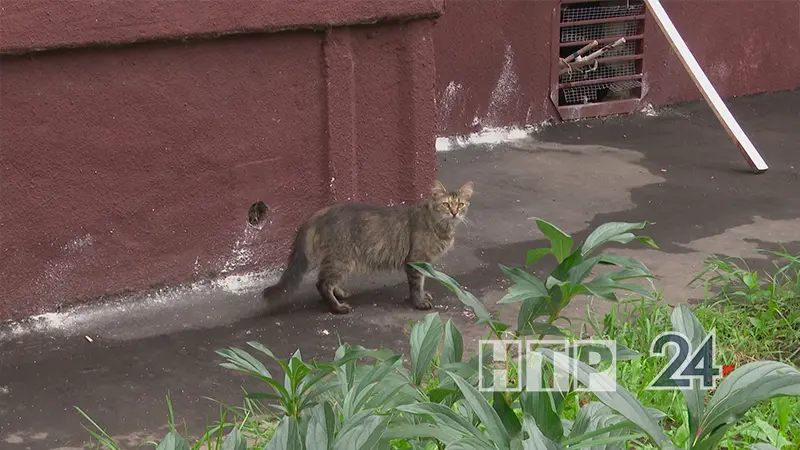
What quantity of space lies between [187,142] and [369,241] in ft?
3.16

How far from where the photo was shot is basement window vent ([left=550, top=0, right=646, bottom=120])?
827 cm

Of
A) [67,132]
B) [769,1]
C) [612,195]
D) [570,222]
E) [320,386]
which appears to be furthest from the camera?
[769,1]

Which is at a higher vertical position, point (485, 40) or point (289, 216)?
point (485, 40)

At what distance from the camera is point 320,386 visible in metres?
2.25

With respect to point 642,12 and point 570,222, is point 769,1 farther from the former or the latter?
point 570,222

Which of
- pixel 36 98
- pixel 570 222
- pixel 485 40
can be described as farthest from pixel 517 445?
pixel 485 40

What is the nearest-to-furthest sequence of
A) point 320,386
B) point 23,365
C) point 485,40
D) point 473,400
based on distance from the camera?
1. point 473,400
2. point 320,386
3. point 23,365
4. point 485,40

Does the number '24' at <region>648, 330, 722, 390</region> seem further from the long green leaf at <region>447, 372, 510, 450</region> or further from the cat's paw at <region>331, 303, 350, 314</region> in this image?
the cat's paw at <region>331, 303, 350, 314</region>

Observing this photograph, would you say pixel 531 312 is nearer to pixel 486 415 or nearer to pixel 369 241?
pixel 486 415

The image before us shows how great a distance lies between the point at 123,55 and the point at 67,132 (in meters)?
0.42

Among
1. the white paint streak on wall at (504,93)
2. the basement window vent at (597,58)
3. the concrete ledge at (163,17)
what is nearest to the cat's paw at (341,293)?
the concrete ledge at (163,17)

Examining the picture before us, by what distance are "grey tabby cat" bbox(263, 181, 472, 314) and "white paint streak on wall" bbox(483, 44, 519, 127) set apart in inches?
117

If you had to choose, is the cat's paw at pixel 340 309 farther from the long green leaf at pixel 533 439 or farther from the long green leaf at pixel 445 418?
the long green leaf at pixel 533 439

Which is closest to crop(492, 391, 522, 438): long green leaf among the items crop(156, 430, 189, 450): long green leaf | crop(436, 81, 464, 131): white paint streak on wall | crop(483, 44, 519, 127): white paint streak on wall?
crop(156, 430, 189, 450): long green leaf
